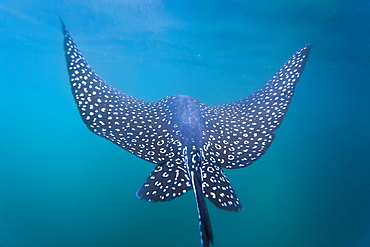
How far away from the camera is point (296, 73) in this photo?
12.9ft

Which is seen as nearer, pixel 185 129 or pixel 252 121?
pixel 185 129

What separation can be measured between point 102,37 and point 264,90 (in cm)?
1599

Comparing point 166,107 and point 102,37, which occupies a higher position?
point 102,37

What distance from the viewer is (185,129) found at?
3484 millimetres

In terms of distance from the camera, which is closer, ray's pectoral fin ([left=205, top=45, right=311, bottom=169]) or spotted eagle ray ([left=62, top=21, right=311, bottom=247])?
spotted eagle ray ([left=62, top=21, right=311, bottom=247])

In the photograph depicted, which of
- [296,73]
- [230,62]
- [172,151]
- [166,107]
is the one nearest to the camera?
[172,151]

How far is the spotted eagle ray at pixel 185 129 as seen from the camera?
2746 millimetres

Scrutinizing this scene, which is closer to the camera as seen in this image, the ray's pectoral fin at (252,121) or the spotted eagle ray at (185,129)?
the spotted eagle ray at (185,129)

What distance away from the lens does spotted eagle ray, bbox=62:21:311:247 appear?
275cm

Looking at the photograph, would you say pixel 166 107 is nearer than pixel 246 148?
No
